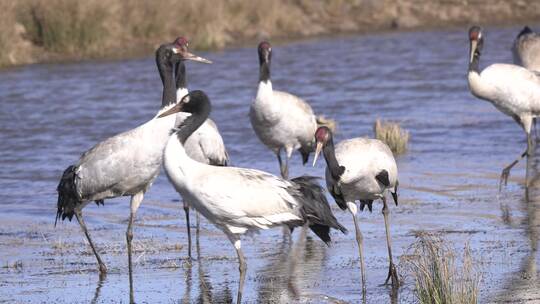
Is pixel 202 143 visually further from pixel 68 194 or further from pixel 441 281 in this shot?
pixel 441 281

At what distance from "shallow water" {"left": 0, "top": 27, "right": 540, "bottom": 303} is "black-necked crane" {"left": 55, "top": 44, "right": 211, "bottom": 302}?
506 mm

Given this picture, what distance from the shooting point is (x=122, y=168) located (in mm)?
9539

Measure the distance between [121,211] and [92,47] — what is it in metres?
15.3

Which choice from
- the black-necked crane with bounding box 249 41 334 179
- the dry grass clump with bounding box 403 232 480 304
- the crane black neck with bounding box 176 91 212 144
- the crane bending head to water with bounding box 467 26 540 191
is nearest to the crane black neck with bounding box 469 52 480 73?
the crane bending head to water with bounding box 467 26 540 191

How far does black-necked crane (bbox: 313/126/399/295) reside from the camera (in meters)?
8.70

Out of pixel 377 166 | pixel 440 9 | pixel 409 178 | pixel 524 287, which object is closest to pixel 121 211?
pixel 409 178

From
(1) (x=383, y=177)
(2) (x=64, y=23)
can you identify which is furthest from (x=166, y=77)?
(2) (x=64, y=23)

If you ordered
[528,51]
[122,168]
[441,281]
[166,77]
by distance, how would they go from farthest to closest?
[528,51]
[166,77]
[122,168]
[441,281]

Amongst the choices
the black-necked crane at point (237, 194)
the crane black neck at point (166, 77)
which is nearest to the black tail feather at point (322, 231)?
the black-necked crane at point (237, 194)

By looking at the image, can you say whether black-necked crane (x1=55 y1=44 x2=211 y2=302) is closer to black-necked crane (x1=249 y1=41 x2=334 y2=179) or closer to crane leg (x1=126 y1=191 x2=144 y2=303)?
crane leg (x1=126 y1=191 x2=144 y2=303)

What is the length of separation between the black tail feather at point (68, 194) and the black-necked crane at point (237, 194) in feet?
5.90

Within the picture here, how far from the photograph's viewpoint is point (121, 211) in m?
12.5

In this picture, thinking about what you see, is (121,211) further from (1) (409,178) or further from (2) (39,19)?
(2) (39,19)

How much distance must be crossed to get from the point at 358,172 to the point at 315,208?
79 centimetres
